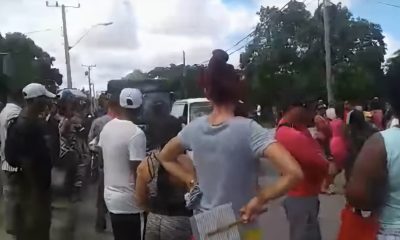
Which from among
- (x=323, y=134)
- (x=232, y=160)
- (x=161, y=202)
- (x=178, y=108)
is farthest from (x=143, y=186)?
(x=178, y=108)

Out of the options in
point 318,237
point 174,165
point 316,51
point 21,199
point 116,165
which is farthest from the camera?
point 316,51

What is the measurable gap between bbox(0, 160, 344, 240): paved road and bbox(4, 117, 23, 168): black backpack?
2.56ft

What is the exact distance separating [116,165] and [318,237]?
1639mm

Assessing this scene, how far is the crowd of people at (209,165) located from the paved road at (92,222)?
42 centimetres

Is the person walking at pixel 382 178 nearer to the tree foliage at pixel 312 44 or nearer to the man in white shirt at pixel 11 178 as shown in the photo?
the man in white shirt at pixel 11 178

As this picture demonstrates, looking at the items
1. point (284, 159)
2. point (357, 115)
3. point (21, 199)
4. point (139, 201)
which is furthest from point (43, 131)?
point (284, 159)

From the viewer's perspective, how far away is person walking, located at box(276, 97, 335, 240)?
5129 mm

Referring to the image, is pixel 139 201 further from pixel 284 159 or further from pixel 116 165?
pixel 284 159

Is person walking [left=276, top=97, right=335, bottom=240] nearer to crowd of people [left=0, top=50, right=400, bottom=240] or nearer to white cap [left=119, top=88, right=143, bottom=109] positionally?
crowd of people [left=0, top=50, right=400, bottom=240]

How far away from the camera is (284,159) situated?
3.09 meters

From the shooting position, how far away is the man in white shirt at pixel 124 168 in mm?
4910

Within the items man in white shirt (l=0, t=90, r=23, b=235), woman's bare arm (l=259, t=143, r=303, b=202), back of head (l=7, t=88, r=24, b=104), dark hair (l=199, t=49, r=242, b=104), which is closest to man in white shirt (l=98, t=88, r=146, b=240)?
man in white shirt (l=0, t=90, r=23, b=235)

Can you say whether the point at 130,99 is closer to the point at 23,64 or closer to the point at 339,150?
the point at 339,150

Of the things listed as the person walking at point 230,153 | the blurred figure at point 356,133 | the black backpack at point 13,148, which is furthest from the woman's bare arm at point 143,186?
the black backpack at point 13,148
